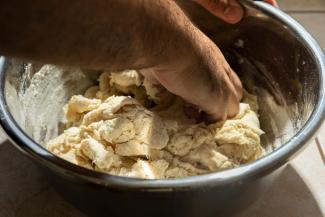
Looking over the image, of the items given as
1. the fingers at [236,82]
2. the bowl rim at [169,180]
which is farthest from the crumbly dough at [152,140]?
the bowl rim at [169,180]

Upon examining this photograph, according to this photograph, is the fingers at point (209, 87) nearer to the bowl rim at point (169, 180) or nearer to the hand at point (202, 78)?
the hand at point (202, 78)

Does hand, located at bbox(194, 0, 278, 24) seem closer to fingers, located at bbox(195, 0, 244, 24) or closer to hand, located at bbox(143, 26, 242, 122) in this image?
fingers, located at bbox(195, 0, 244, 24)

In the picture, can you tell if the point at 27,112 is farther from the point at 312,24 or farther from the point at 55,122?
the point at 312,24

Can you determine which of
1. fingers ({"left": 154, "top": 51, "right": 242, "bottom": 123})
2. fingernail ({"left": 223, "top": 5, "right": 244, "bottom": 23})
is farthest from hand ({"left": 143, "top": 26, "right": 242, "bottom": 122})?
fingernail ({"left": 223, "top": 5, "right": 244, "bottom": 23})

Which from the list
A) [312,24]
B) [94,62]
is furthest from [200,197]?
[312,24]

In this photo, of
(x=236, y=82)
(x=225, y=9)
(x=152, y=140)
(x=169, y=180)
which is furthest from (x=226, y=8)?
(x=169, y=180)

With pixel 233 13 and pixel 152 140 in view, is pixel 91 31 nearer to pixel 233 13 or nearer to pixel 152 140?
pixel 152 140
